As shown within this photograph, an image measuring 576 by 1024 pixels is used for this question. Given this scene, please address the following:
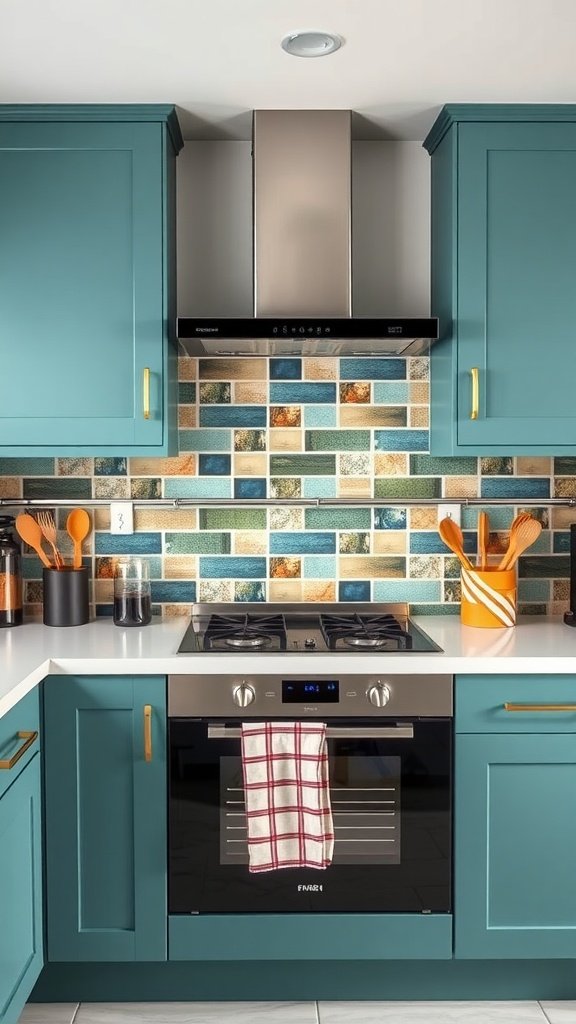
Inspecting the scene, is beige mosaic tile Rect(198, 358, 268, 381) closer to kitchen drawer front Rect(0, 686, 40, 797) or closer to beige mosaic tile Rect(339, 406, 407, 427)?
beige mosaic tile Rect(339, 406, 407, 427)

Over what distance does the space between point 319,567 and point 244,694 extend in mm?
696

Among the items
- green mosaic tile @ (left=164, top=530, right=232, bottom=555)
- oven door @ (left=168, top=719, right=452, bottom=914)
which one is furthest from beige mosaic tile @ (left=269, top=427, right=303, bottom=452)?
oven door @ (left=168, top=719, right=452, bottom=914)

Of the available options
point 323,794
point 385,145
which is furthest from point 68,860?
point 385,145

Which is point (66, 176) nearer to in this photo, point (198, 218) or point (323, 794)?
point (198, 218)

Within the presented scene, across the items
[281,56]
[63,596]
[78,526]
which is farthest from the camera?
[78,526]

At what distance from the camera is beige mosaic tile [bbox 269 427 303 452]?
9.47 feet

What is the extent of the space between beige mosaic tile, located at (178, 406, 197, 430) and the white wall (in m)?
0.30

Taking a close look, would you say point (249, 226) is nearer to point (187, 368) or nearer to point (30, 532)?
point (187, 368)

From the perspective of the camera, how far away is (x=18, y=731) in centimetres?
→ 211

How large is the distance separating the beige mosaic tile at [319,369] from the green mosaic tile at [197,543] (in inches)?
22.2

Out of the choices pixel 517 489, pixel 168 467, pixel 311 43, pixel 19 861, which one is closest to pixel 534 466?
pixel 517 489

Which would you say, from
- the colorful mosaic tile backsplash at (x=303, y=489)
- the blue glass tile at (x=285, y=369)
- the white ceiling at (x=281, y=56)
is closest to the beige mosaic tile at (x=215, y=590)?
the colorful mosaic tile backsplash at (x=303, y=489)

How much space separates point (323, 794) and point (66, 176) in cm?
179

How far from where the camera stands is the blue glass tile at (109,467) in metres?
2.88
